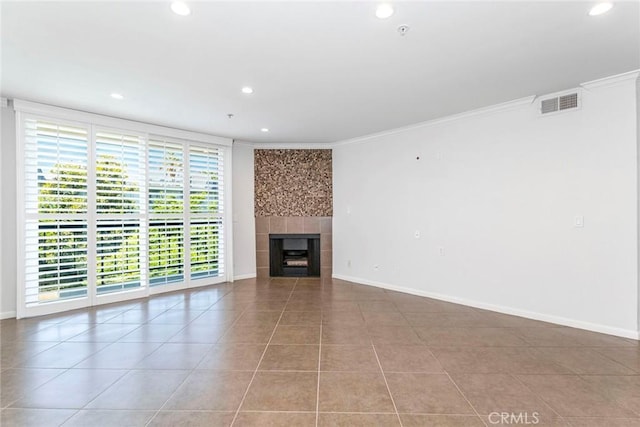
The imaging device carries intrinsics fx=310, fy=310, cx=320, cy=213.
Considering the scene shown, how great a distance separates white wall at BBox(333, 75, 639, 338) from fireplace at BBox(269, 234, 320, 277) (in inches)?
49.2

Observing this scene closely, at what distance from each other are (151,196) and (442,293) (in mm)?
4980

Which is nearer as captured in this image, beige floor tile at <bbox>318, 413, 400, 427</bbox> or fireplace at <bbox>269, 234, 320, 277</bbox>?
beige floor tile at <bbox>318, 413, 400, 427</bbox>

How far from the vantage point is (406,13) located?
222cm

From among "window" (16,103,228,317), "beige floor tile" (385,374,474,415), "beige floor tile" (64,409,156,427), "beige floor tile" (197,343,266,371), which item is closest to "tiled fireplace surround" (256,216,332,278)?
"window" (16,103,228,317)

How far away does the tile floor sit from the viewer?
210 centimetres

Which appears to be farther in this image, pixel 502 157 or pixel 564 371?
pixel 502 157

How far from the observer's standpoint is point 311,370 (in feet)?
8.79

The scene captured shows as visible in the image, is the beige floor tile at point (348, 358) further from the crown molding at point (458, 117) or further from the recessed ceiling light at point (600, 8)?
the crown molding at point (458, 117)

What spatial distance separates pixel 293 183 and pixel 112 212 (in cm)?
325

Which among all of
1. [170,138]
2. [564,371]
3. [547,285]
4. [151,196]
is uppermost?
[170,138]

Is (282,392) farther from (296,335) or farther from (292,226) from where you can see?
(292,226)

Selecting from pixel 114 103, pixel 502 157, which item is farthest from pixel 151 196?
pixel 502 157

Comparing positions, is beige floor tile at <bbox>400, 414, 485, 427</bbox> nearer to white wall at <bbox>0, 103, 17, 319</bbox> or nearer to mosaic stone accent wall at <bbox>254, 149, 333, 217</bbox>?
mosaic stone accent wall at <bbox>254, 149, 333, 217</bbox>

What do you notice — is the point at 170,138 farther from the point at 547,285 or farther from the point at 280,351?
the point at 547,285
